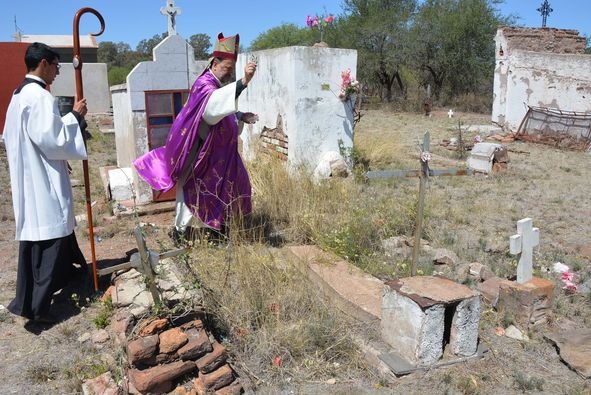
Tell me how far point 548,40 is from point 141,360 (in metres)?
15.8

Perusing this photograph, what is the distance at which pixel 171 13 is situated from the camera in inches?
228

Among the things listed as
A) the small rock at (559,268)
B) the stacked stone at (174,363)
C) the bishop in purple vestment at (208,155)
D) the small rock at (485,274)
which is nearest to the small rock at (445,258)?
the small rock at (485,274)

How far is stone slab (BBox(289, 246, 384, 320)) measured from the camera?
3510 mm

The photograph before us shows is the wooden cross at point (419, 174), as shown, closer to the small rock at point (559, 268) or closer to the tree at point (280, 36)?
the small rock at point (559, 268)

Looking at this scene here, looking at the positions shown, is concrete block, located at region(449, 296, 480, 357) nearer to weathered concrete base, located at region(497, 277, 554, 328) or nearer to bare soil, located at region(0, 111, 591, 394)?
bare soil, located at region(0, 111, 591, 394)

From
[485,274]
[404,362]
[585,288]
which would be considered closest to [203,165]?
[404,362]

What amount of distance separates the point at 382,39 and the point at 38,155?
21.5 m

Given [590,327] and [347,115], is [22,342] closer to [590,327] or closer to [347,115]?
[590,327]

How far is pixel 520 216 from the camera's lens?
638cm

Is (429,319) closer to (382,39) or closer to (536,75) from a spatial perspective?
(536,75)

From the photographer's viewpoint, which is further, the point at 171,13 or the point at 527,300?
the point at 171,13

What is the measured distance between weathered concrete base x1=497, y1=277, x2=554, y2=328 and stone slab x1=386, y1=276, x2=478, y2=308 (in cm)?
81

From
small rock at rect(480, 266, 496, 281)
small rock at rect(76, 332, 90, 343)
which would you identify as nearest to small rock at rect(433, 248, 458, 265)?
small rock at rect(480, 266, 496, 281)

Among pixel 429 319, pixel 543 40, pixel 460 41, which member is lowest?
pixel 429 319
